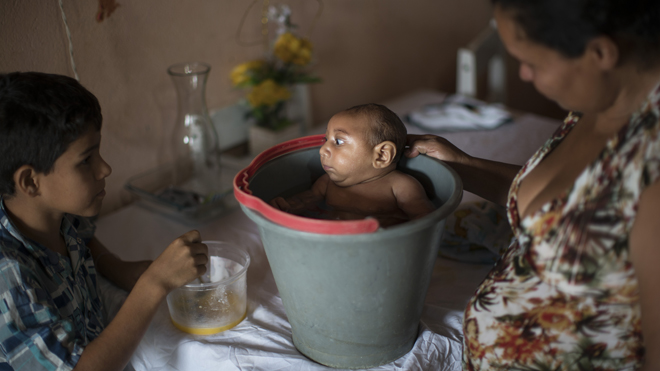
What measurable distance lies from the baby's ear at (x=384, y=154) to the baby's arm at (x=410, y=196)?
42 mm

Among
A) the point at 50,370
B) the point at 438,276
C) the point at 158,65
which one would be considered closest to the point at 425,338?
the point at 438,276

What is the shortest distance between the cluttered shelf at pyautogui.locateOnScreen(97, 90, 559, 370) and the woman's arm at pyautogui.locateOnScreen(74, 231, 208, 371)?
129 mm

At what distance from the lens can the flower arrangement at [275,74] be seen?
181 centimetres

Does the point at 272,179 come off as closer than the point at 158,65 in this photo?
Yes

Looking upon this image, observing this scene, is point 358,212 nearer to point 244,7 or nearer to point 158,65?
point 158,65

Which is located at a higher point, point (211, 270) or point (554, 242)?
point (554, 242)

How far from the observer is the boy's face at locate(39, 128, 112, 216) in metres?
0.91

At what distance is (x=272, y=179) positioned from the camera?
3.50ft

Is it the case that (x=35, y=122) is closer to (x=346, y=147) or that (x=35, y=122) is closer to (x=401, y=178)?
(x=346, y=147)

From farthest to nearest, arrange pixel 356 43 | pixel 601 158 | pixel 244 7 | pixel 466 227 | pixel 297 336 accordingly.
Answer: pixel 356 43
pixel 244 7
pixel 466 227
pixel 297 336
pixel 601 158

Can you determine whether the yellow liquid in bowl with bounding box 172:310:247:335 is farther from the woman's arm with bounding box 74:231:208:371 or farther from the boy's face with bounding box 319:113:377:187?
the boy's face with bounding box 319:113:377:187

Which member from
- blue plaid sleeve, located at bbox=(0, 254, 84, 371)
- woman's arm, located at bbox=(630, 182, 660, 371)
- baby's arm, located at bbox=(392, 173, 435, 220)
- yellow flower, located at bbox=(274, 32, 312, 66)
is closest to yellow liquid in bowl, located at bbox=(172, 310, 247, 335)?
blue plaid sleeve, located at bbox=(0, 254, 84, 371)

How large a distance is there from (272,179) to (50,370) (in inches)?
20.9

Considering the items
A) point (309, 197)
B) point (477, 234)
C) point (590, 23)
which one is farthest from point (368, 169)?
point (590, 23)
